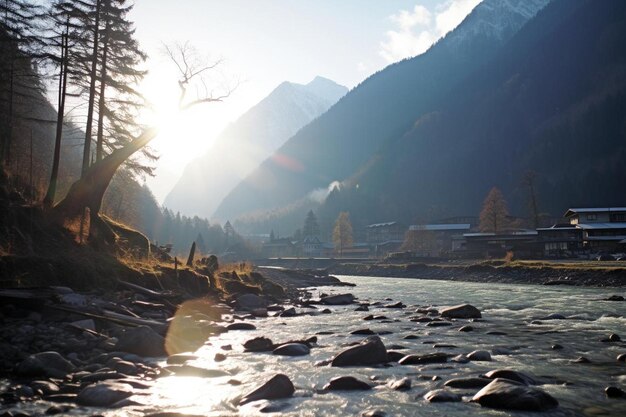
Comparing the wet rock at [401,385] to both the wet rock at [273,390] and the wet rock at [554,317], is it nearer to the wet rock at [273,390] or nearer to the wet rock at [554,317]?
the wet rock at [273,390]

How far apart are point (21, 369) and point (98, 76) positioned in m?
23.8

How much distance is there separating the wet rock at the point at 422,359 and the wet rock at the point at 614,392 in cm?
449

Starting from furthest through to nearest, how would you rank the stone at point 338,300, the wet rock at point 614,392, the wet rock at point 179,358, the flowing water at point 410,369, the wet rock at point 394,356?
the stone at point 338,300, the wet rock at point 394,356, the wet rock at point 179,358, the wet rock at point 614,392, the flowing water at point 410,369

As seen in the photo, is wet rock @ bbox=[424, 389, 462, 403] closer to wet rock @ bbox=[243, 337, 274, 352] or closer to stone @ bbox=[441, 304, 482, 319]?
wet rock @ bbox=[243, 337, 274, 352]

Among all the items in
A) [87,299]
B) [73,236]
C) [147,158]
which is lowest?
[87,299]

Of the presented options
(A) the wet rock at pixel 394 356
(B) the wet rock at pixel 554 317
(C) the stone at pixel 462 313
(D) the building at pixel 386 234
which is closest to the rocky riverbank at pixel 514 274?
(B) the wet rock at pixel 554 317

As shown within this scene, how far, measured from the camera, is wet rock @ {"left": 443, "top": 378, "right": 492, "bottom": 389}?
1124 centimetres

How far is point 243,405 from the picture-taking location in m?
10.0

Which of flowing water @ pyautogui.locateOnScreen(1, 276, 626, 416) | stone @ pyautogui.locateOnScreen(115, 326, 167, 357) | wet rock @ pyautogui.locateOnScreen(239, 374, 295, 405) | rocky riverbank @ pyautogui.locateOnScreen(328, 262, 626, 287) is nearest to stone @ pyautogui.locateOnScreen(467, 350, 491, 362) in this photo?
flowing water @ pyautogui.locateOnScreen(1, 276, 626, 416)

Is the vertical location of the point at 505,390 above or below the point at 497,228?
Answer: below

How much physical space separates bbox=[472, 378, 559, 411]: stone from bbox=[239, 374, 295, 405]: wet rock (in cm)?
409

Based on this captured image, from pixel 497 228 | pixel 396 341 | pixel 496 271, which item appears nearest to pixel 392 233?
pixel 497 228

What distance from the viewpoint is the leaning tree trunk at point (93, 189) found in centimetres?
2623

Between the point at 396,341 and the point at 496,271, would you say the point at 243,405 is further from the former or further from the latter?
the point at 496,271
